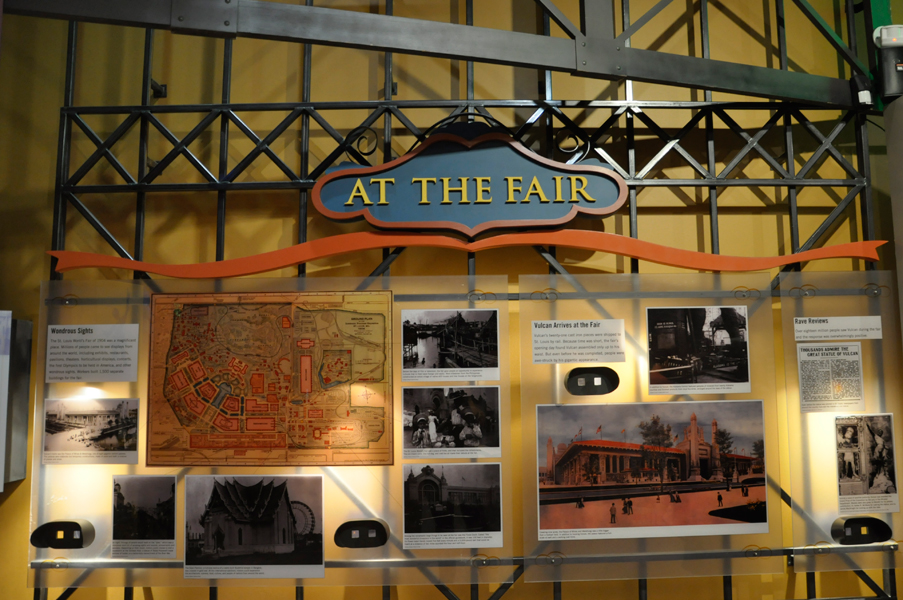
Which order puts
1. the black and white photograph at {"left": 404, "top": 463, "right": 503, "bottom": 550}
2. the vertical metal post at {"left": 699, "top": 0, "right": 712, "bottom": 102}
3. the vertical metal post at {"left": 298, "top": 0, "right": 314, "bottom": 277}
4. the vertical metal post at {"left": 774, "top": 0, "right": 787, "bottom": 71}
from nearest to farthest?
the black and white photograph at {"left": 404, "top": 463, "right": 503, "bottom": 550}
the vertical metal post at {"left": 298, "top": 0, "right": 314, "bottom": 277}
the vertical metal post at {"left": 699, "top": 0, "right": 712, "bottom": 102}
the vertical metal post at {"left": 774, "top": 0, "right": 787, "bottom": 71}

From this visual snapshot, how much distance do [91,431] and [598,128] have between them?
3.48 m

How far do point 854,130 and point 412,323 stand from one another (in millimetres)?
3128

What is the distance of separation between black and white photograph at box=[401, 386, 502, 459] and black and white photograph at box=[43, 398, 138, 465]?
1565mm

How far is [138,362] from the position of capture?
334 centimetres

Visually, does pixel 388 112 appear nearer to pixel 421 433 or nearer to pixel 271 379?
pixel 271 379

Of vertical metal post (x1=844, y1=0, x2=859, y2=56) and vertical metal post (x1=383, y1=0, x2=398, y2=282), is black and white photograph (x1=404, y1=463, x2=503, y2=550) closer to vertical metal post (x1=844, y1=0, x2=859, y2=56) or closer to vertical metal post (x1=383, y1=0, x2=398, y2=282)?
vertical metal post (x1=383, y1=0, x2=398, y2=282)

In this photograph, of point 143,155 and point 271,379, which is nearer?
point 271,379

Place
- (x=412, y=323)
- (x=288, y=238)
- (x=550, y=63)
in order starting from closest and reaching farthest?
(x=550, y=63)
(x=412, y=323)
(x=288, y=238)

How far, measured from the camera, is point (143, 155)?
3549 millimetres

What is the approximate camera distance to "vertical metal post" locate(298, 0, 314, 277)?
344 centimetres

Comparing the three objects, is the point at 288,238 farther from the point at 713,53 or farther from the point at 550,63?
the point at 713,53

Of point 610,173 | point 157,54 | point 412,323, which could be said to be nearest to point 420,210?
point 412,323

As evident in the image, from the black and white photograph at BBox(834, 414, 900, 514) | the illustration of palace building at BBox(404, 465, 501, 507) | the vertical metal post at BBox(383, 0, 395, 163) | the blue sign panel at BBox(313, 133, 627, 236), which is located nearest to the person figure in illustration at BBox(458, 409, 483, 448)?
the illustration of palace building at BBox(404, 465, 501, 507)

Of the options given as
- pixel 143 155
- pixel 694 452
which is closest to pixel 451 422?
pixel 694 452
